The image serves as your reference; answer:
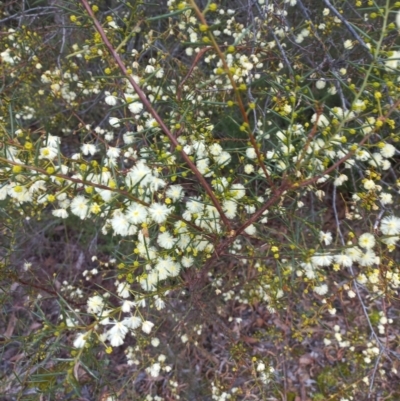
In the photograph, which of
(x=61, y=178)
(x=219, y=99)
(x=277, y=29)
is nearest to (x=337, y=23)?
(x=277, y=29)

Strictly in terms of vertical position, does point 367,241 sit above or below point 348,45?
below

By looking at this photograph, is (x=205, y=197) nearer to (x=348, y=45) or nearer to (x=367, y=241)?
(x=367, y=241)

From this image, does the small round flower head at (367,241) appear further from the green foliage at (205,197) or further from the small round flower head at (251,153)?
the small round flower head at (251,153)

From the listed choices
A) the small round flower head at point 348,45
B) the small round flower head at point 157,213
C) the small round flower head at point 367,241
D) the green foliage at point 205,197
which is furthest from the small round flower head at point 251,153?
the small round flower head at point 348,45

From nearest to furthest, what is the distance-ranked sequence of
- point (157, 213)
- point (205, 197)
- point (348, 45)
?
1. point (157, 213)
2. point (205, 197)
3. point (348, 45)

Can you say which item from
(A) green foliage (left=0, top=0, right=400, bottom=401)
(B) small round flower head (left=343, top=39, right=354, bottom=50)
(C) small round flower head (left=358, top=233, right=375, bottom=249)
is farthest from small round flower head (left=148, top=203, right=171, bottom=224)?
(B) small round flower head (left=343, top=39, right=354, bottom=50)

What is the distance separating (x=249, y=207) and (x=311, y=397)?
2511 millimetres

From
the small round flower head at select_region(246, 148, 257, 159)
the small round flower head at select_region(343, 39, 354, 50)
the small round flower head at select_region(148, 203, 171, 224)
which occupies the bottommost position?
the small round flower head at select_region(246, 148, 257, 159)

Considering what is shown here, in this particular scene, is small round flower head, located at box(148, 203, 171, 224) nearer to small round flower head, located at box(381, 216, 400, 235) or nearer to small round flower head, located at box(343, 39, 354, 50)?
small round flower head, located at box(381, 216, 400, 235)

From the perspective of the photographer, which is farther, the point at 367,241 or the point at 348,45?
the point at 348,45

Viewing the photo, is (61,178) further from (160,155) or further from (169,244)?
(169,244)

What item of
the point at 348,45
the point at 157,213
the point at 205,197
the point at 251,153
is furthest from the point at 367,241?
the point at 348,45

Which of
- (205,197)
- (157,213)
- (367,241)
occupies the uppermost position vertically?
(157,213)

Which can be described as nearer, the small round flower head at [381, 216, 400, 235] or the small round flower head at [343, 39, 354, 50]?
the small round flower head at [381, 216, 400, 235]
